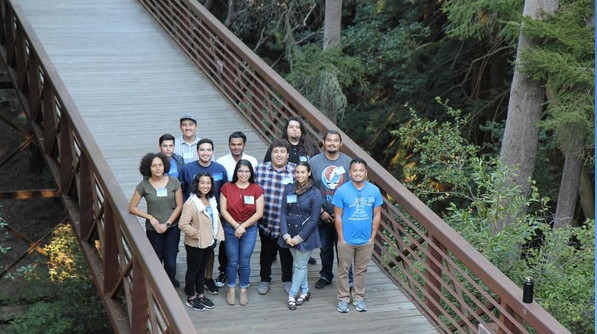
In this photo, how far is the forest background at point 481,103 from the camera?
977cm

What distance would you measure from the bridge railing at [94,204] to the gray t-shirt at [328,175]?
1615 mm

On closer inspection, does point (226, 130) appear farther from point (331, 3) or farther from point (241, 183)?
point (331, 3)

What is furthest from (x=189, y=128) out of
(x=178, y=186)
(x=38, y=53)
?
(x=38, y=53)

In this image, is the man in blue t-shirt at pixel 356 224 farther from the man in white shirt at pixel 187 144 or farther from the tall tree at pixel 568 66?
the tall tree at pixel 568 66

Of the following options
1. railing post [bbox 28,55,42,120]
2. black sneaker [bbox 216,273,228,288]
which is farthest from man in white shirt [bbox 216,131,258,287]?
railing post [bbox 28,55,42,120]

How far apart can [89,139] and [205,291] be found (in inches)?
81.5

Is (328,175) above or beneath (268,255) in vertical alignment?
above

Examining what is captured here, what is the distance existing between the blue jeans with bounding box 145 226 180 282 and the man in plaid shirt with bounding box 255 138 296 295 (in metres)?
0.74

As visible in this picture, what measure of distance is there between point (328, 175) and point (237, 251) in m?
1.04

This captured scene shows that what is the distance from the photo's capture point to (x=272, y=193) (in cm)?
823

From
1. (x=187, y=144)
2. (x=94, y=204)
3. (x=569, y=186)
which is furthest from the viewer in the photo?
(x=569, y=186)

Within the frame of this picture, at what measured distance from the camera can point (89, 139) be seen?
9297mm

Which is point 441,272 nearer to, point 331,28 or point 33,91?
point 33,91

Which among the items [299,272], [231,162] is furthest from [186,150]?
[299,272]
